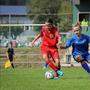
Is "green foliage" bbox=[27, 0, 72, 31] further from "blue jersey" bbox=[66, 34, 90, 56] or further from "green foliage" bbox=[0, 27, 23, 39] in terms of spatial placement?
"blue jersey" bbox=[66, 34, 90, 56]

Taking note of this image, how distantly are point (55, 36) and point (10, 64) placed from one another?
957cm

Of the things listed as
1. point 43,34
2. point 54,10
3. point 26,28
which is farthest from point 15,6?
point 43,34

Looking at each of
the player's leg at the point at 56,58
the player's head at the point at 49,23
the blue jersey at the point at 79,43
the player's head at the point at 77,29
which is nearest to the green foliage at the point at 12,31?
the player's leg at the point at 56,58

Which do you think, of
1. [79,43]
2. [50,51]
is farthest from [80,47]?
[50,51]

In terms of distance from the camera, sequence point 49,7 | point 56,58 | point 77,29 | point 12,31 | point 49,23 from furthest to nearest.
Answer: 1. point 49,7
2. point 12,31
3. point 56,58
4. point 49,23
5. point 77,29

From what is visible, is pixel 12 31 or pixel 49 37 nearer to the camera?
pixel 49 37

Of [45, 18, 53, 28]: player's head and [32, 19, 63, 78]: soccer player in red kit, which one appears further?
[32, 19, 63, 78]: soccer player in red kit

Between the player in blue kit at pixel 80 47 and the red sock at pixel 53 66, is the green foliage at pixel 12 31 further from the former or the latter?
the player in blue kit at pixel 80 47

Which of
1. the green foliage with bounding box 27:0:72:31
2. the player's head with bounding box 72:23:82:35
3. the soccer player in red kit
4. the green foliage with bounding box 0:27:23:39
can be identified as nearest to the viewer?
the player's head with bounding box 72:23:82:35

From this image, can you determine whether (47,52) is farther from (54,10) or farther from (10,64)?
(54,10)

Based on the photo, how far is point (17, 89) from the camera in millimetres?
12180

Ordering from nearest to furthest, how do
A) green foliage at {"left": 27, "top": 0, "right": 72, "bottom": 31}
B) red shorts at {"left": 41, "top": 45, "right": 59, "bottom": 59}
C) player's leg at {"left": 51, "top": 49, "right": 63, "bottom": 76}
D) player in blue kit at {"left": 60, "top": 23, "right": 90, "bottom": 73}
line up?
player in blue kit at {"left": 60, "top": 23, "right": 90, "bottom": 73} < player's leg at {"left": 51, "top": 49, "right": 63, "bottom": 76} < red shorts at {"left": 41, "top": 45, "right": 59, "bottom": 59} < green foliage at {"left": 27, "top": 0, "right": 72, "bottom": 31}

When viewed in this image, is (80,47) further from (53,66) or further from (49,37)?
(49,37)

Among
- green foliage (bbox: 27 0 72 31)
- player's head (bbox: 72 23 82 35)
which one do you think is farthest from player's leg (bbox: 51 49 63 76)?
green foliage (bbox: 27 0 72 31)
